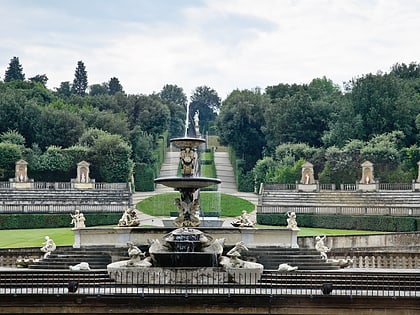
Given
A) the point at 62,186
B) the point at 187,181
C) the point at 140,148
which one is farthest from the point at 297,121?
the point at 187,181

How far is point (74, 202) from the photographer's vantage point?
5966 cm

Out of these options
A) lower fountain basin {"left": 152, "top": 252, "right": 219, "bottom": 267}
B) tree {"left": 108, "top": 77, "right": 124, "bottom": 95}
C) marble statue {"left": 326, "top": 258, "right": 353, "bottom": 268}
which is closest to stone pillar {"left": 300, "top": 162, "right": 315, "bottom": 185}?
marble statue {"left": 326, "top": 258, "right": 353, "bottom": 268}

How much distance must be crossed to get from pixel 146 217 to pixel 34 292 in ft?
131

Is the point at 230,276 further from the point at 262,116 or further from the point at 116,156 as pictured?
the point at 262,116

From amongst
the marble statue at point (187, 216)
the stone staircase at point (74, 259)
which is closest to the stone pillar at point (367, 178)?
the marble statue at point (187, 216)

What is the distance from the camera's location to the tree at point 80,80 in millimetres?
149625

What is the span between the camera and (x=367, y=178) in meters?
67.1

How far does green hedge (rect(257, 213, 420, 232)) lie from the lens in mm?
51344

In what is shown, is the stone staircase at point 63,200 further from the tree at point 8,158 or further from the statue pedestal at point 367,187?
the statue pedestal at point 367,187

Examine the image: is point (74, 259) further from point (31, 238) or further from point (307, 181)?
point (307, 181)

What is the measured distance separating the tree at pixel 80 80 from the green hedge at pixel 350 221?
97.7 m

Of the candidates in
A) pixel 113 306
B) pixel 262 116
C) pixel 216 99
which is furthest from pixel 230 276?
pixel 216 99

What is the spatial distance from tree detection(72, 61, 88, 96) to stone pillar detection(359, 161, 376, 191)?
9058cm

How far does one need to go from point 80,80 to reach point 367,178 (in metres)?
92.6
